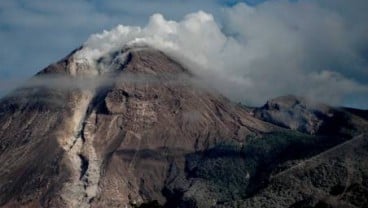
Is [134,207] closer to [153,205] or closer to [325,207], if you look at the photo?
[153,205]

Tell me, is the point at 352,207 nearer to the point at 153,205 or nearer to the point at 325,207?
the point at 325,207

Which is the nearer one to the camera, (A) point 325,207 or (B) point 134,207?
(B) point 134,207

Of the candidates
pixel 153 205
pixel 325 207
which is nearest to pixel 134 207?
pixel 153 205

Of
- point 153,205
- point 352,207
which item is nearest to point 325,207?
point 352,207

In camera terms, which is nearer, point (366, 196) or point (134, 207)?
point (134, 207)

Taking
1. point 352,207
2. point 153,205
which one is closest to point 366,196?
point 352,207
